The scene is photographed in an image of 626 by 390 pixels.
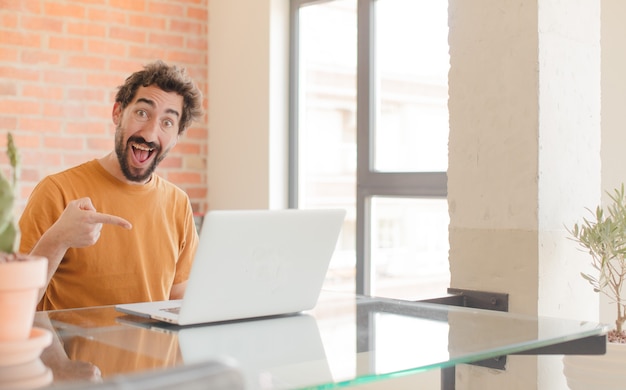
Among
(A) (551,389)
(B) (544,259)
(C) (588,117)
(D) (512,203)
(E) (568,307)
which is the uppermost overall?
(C) (588,117)

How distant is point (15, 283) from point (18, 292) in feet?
0.05

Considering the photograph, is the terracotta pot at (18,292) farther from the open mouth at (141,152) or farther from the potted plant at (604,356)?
the open mouth at (141,152)

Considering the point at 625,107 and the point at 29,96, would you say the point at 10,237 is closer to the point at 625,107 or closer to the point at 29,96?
the point at 625,107

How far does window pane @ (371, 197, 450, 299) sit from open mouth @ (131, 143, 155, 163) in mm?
1321

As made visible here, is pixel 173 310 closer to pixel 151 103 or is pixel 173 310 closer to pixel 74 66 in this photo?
pixel 151 103

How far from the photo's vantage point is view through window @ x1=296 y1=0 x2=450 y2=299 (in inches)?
141

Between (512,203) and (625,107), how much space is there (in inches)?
26.1

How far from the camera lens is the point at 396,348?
139 centimetres

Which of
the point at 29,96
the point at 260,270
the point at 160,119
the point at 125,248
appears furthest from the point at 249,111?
the point at 260,270

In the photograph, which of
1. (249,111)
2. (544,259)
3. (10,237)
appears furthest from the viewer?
(249,111)

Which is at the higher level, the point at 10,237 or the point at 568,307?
the point at 10,237

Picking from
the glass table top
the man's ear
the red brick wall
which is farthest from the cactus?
the red brick wall

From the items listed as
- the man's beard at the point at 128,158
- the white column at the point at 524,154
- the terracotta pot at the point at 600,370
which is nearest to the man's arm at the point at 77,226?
the man's beard at the point at 128,158

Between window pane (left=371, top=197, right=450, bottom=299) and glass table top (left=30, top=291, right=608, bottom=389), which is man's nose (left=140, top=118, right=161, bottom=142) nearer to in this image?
glass table top (left=30, top=291, right=608, bottom=389)
